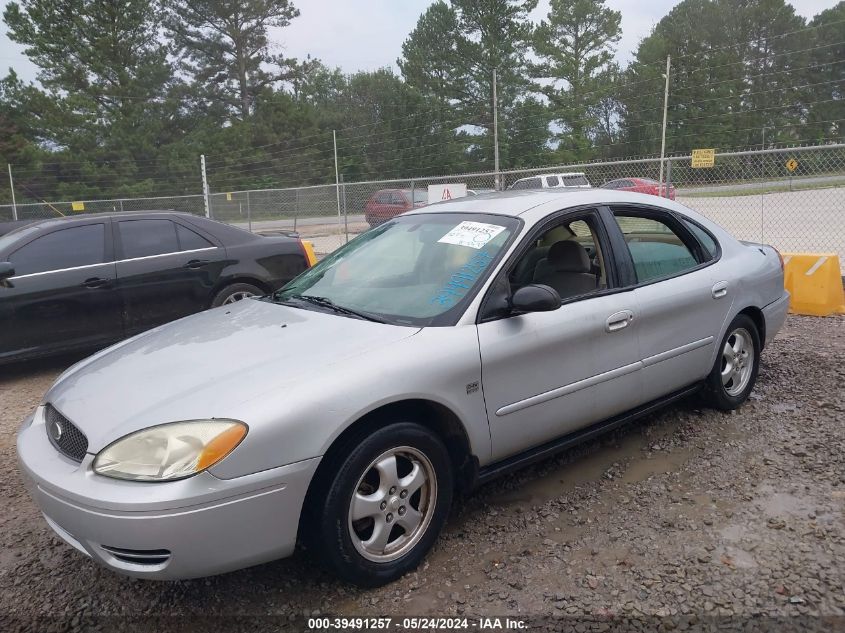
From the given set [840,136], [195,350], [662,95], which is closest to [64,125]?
[662,95]

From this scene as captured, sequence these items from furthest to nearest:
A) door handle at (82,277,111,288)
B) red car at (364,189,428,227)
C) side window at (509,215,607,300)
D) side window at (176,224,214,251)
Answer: red car at (364,189,428,227) → side window at (176,224,214,251) → door handle at (82,277,111,288) → side window at (509,215,607,300)

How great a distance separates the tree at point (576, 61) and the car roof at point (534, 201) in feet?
123

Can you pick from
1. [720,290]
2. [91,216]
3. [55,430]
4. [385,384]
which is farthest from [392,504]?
[91,216]

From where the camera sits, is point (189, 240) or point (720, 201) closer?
point (189, 240)

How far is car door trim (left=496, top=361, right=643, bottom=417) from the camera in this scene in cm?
301

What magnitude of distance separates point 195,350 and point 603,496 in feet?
7.07

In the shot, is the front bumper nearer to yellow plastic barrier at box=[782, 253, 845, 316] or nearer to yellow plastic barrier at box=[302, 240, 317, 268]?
yellow plastic barrier at box=[302, 240, 317, 268]

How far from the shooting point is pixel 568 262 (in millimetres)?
3787

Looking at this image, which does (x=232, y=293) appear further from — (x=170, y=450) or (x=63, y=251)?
(x=170, y=450)

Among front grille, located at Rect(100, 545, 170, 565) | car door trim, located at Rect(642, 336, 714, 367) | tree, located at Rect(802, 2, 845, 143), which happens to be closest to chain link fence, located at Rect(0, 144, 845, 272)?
→ car door trim, located at Rect(642, 336, 714, 367)

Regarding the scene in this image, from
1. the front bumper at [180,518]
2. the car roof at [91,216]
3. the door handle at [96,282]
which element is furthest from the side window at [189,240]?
the front bumper at [180,518]

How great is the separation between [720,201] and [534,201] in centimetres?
1088

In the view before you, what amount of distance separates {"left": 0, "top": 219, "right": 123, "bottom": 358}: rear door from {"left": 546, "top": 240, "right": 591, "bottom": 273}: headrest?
4.14 metres

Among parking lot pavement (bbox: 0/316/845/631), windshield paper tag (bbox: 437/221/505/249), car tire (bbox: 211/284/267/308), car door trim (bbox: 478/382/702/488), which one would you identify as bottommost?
parking lot pavement (bbox: 0/316/845/631)
